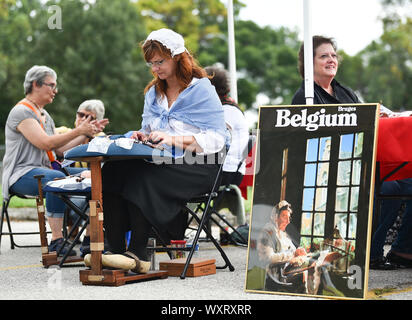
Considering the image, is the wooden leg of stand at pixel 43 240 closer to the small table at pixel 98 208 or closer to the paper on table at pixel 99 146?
the small table at pixel 98 208

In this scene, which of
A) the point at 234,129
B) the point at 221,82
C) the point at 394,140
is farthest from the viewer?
the point at 221,82

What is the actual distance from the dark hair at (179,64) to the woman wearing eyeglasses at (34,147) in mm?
1110

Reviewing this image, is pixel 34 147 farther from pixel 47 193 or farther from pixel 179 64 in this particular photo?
pixel 179 64

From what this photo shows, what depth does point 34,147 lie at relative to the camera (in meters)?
5.69

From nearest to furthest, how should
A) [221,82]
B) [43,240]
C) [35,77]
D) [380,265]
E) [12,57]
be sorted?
1. [380,265]
2. [43,240]
3. [35,77]
4. [221,82]
5. [12,57]

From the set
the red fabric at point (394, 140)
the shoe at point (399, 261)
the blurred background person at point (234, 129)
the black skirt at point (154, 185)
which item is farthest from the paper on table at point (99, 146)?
the shoe at point (399, 261)

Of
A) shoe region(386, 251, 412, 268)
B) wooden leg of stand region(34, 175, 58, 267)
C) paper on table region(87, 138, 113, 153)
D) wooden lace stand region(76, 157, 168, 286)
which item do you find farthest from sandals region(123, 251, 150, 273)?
shoe region(386, 251, 412, 268)

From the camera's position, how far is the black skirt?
401cm

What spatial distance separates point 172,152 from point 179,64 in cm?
66

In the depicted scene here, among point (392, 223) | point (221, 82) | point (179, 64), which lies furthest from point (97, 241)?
point (221, 82)
